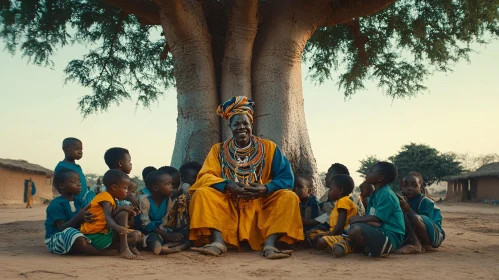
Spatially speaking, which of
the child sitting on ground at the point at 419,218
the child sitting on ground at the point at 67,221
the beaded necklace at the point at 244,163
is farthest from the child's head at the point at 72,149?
the child sitting on ground at the point at 419,218

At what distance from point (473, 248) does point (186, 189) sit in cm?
324

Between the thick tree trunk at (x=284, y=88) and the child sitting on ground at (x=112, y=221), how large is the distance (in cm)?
297

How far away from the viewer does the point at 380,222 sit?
468 centimetres

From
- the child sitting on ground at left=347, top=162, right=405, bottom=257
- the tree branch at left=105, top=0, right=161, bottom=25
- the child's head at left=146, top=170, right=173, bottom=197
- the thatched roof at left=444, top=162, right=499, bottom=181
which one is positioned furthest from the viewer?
the thatched roof at left=444, top=162, right=499, bottom=181

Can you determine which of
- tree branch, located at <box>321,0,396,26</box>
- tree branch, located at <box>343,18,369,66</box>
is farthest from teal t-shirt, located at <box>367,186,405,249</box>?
tree branch, located at <box>343,18,369,66</box>

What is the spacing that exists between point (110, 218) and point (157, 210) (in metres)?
0.73

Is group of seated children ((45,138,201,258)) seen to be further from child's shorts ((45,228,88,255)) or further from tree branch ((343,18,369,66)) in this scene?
tree branch ((343,18,369,66))

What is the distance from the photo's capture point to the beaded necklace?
5289 mm

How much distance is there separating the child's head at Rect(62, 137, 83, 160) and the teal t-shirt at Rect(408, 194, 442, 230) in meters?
3.77

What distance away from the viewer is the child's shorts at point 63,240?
4480mm

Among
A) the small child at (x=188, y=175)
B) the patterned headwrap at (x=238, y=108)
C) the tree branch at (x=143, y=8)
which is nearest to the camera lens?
the patterned headwrap at (x=238, y=108)

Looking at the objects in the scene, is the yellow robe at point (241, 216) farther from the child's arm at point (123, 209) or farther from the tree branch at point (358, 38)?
the tree branch at point (358, 38)

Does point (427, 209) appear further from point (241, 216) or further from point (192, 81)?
point (192, 81)

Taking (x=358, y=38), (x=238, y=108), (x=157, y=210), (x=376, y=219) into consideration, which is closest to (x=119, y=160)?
(x=157, y=210)
